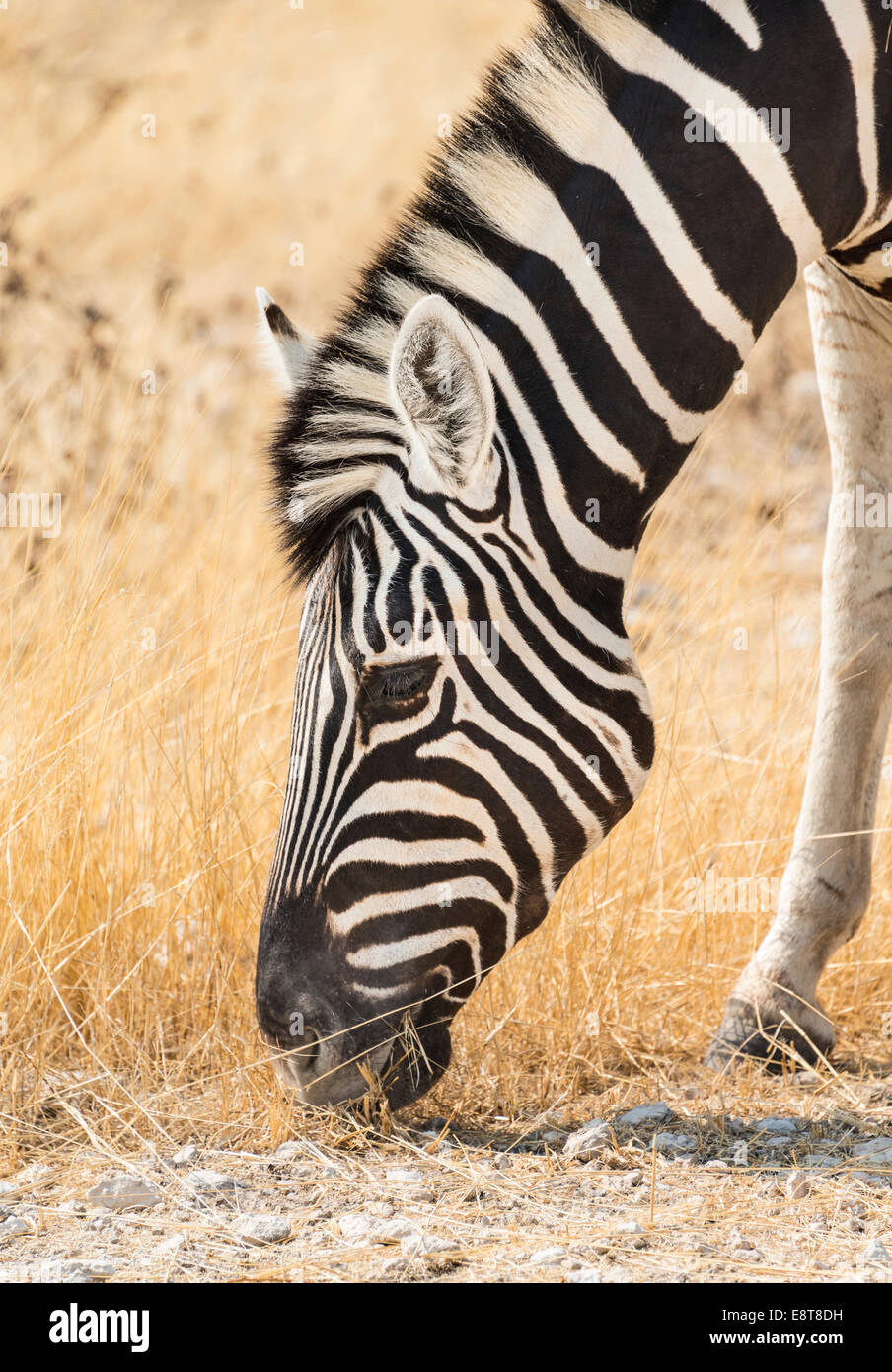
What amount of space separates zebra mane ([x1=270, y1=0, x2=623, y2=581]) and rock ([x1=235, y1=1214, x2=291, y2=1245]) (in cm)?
134

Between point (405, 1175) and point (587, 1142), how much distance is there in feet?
1.47

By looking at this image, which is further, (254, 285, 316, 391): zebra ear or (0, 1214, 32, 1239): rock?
(254, 285, 316, 391): zebra ear

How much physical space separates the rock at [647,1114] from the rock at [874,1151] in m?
0.45

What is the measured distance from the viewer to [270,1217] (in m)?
2.68

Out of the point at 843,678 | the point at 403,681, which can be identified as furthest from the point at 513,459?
the point at 843,678

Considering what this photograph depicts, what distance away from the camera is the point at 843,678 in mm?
3844

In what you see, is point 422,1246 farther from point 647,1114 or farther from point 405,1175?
point 647,1114

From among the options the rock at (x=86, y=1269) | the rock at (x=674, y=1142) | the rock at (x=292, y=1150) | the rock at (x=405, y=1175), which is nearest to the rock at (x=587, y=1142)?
the rock at (x=674, y=1142)

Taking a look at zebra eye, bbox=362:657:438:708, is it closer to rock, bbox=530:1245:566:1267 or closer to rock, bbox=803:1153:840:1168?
rock, bbox=530:1245:566:1267

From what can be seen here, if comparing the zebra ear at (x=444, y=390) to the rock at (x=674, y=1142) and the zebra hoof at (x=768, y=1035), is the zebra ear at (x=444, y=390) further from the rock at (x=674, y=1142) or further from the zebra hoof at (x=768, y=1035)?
the zebra hoof at (x=768, y=1035)

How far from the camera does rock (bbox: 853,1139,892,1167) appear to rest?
2.93m

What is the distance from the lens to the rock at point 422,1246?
2473mm

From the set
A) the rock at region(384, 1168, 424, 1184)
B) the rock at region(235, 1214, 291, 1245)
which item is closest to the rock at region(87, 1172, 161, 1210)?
the rock at region(235, 1214, 291, 1245)
